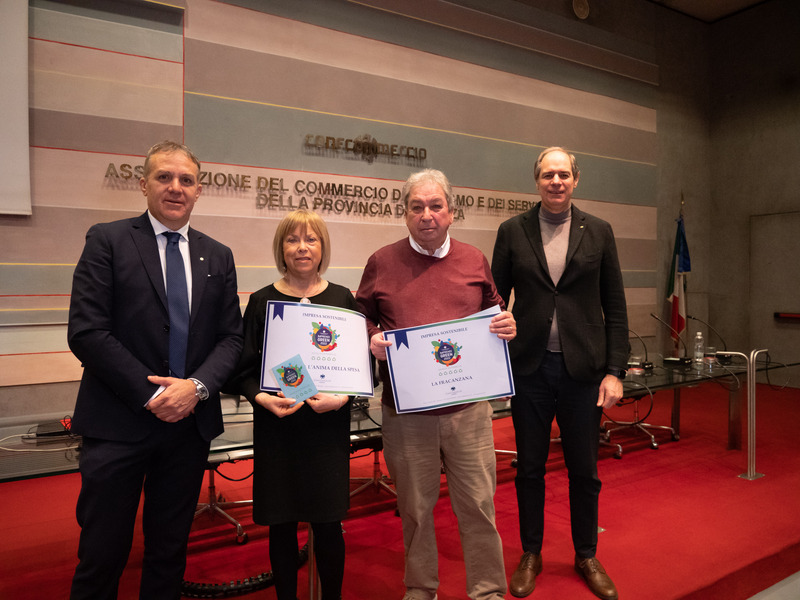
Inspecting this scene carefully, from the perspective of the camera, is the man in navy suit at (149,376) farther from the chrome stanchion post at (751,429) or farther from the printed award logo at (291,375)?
the chrome stanchion post at (751,429)

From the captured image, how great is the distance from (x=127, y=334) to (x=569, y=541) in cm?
232

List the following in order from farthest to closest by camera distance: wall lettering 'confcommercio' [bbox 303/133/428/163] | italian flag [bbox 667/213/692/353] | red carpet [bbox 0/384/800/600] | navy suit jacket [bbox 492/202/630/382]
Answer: italian flag [bbox 667/213/692/353] < wall lettering 'confcommercio' [bbox 303/133/428/163] < red carpet [bbox 0/384/800/600] < navy suit jacket [bbox 492/202/630/382]

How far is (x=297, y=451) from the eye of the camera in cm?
184

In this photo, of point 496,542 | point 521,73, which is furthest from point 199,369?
point 521,73

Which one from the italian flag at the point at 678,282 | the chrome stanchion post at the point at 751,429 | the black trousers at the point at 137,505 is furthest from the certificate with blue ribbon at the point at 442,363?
the italian flag at the point at 678,282

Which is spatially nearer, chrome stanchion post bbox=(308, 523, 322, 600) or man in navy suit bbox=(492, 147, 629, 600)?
chrome stanchion post bbox=(308, 523, 322, 600)

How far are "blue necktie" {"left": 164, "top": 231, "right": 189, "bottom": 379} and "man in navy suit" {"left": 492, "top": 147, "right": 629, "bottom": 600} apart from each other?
4.18 ft

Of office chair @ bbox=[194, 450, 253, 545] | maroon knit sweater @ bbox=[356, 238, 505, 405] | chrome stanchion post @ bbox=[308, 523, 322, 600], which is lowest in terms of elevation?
office chair @ bbox=[194, 450, 253, 545]

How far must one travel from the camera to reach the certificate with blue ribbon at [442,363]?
190cm

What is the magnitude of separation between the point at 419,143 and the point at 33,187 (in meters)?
3.31

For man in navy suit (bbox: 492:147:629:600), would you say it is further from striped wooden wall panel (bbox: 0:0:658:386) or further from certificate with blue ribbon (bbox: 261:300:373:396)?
striped wooden wall panel (bbox: 0:0:658:386)

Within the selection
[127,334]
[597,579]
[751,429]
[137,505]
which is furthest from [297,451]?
[751,429]

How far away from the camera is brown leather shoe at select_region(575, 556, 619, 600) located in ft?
7.44

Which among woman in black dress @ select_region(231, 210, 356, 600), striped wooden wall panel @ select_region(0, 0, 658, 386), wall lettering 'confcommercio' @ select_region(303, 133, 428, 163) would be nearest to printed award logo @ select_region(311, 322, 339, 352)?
woman in black dress @ select_region(231, 210, 356, 600)
